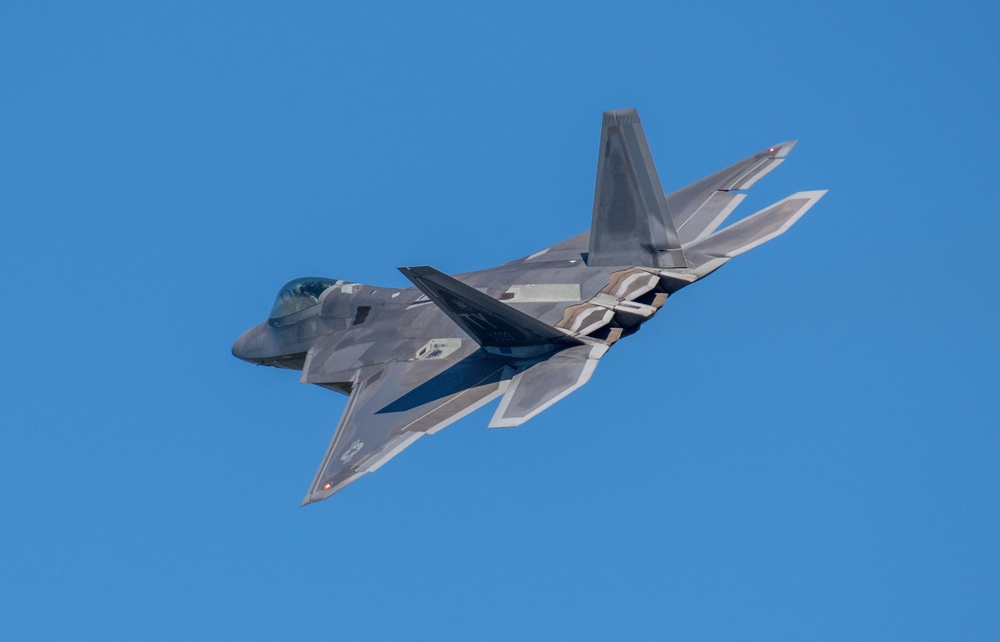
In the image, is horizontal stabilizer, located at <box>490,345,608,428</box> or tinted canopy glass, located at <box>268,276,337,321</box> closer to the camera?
horizontal stabilizer, located at <box>490,345,608,428</box>

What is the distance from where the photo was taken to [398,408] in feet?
80.4

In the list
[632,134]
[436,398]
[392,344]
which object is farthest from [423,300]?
[632,134]

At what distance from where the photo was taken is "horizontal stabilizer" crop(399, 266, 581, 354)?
73.4ft

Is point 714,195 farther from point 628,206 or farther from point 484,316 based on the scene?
point 484,316

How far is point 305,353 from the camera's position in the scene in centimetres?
2850

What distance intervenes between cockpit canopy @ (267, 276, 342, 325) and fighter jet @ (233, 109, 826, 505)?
0.03m

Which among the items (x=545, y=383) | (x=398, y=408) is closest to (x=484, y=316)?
(x=545, y=383)

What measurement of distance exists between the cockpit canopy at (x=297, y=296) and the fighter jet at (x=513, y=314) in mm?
27

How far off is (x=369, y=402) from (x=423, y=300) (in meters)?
2.70

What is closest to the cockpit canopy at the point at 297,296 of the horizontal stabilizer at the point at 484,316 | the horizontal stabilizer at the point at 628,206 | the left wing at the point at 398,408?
the left wing at the point at 398,408

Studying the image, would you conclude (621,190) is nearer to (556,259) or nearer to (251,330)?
(556,259)

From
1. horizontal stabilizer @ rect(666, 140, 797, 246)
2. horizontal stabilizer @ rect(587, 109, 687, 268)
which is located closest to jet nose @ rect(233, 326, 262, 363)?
horizontal stabilizer @ rect(587, 109, 687, 268)

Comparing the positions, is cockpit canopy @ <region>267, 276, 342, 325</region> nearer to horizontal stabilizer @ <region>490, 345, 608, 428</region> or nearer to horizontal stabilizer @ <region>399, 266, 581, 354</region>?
horizontal stabilizer @ <region>399, 266, 581, 354</region>

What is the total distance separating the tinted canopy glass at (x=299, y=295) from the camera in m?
28.7
